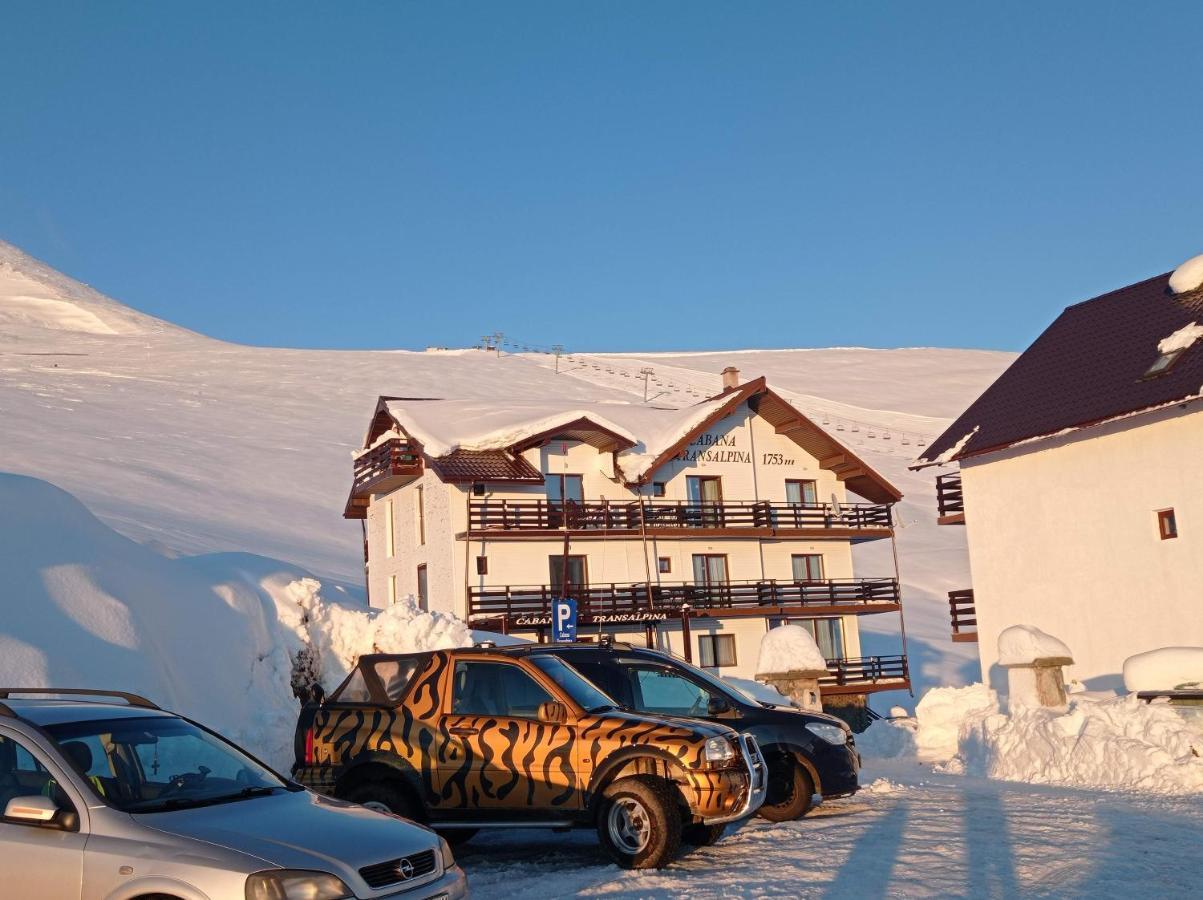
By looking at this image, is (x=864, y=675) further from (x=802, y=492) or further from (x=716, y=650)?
(x=802, y=492)

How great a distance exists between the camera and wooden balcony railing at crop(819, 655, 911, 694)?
40156 mm

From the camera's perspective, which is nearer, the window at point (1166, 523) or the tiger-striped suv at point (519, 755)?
the tiger-striped suv at point (519, 755)

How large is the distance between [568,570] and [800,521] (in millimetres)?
8699

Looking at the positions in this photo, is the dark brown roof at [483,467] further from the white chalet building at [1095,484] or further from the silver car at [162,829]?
the silver car at [162,829]

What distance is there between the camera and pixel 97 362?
380 ft

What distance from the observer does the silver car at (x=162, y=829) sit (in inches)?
256

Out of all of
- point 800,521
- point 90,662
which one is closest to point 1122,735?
point 90,662

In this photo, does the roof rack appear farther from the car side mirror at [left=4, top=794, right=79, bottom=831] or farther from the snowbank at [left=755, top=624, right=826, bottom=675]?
the snowbank at [left=755, top=624, right=826, bottom=675]

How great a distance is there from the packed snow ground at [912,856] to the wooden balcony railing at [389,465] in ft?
91.8

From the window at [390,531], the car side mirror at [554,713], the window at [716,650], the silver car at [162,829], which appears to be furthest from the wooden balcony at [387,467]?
the silver car at [162,829]

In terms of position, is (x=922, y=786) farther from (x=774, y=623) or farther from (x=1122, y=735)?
(x=774, y=623)

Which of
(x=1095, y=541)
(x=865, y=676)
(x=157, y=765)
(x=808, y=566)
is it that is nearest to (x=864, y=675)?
(x=865, y=676)

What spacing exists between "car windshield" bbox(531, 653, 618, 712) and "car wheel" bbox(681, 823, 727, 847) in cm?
133

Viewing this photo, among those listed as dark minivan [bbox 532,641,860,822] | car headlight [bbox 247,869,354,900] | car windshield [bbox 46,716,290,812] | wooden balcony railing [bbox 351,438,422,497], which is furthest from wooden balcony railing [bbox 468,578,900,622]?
car headlight [bbox 247,869,354,900]
